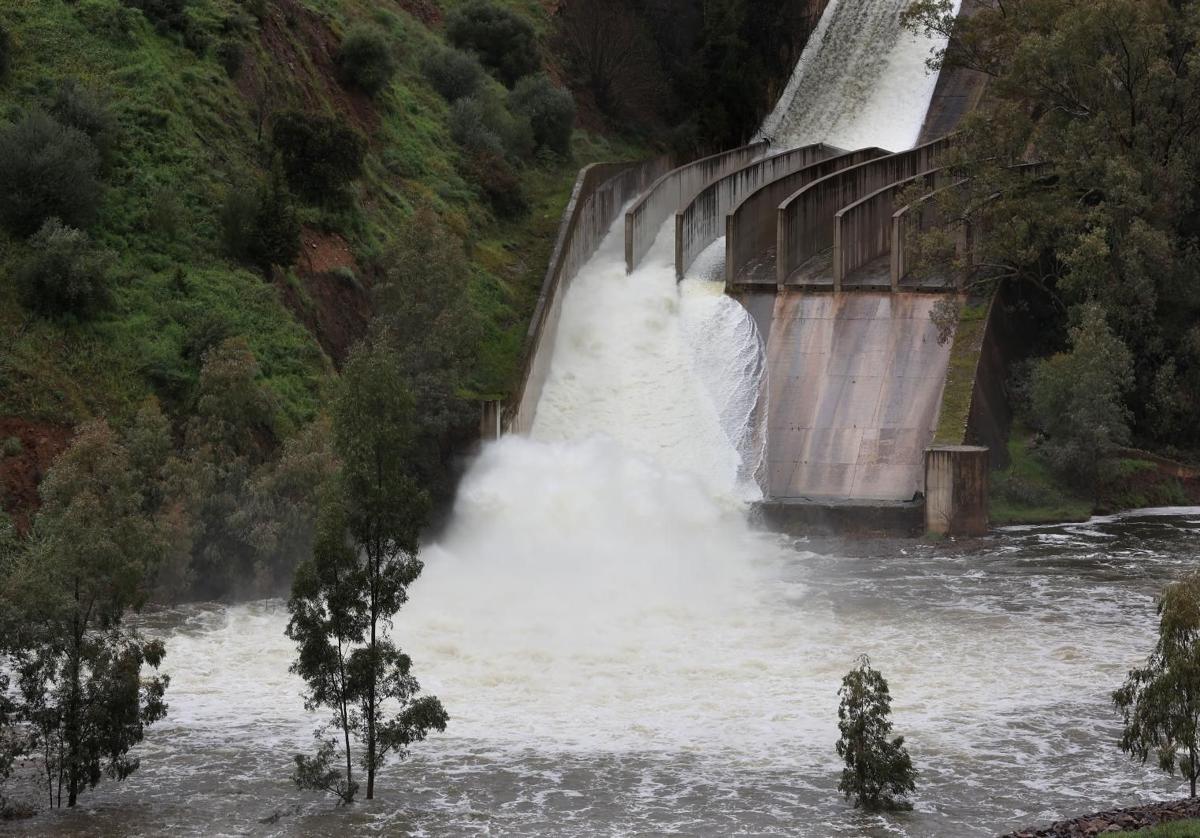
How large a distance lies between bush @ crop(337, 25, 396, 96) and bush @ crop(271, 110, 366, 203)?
5938 millimetres

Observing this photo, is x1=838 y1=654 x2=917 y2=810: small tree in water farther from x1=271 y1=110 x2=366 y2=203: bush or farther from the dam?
x1=271 y1=110 x2=366 y2=203: bush

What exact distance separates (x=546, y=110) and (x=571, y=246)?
→ 28.1 ft

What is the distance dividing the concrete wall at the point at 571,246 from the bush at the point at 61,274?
877cm

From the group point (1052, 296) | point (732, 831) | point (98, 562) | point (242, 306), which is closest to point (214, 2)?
point (242, 306)

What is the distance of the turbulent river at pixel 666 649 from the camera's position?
2005cm

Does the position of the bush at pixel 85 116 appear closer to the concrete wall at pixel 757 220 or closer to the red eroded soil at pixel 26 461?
the red eroded soil at pixel 26 461

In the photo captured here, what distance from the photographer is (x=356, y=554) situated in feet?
64.9

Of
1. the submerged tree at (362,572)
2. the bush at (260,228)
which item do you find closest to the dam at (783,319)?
the bush at (260,228)

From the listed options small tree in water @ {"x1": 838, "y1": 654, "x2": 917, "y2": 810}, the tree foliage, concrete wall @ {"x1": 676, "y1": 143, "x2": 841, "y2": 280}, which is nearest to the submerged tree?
small tree in water @ {"x1": 838, "y1": 654, "x2": 917, "y2": 810}

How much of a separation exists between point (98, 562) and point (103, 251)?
13.9 metres

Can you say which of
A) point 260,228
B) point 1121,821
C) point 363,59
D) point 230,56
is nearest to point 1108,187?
point 260,228

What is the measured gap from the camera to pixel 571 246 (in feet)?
140

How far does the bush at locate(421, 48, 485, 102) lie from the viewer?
161 ft

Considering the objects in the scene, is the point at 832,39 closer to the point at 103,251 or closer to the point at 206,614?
the point at 103,251
